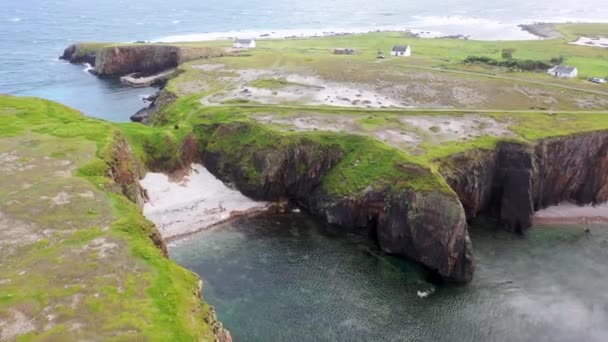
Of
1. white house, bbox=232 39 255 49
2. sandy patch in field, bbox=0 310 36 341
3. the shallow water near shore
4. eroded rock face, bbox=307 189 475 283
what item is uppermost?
white house, bbox=232 39 255 49

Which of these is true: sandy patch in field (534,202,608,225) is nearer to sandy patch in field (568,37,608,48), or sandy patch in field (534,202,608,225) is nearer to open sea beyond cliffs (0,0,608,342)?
open sea beyond cliffs (0,0,608,342)

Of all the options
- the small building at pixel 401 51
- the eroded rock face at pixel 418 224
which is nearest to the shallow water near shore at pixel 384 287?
the eroded rock face at pixel 418 224

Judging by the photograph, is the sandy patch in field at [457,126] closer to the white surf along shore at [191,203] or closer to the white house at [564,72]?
the white surf along shore at [191,203]

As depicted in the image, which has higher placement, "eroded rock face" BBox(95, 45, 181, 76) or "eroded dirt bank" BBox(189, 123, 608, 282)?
"eroded rock face" BBox(95, 45, 181, 76)

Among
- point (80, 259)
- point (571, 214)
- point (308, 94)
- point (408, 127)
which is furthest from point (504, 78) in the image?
point (80, 259)

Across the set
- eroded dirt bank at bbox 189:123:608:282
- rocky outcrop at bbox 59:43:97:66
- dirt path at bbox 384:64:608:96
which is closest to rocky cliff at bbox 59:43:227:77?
rocky outcrop at bbox 59:43:97:66

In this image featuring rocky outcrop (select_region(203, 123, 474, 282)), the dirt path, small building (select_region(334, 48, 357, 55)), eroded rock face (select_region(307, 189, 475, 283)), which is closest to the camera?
eroded rock face (select_region(307, 189, 475, 283))

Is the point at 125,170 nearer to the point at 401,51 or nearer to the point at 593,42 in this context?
the point at 401,51

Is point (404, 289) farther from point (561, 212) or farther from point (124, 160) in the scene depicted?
point (124, 160)
